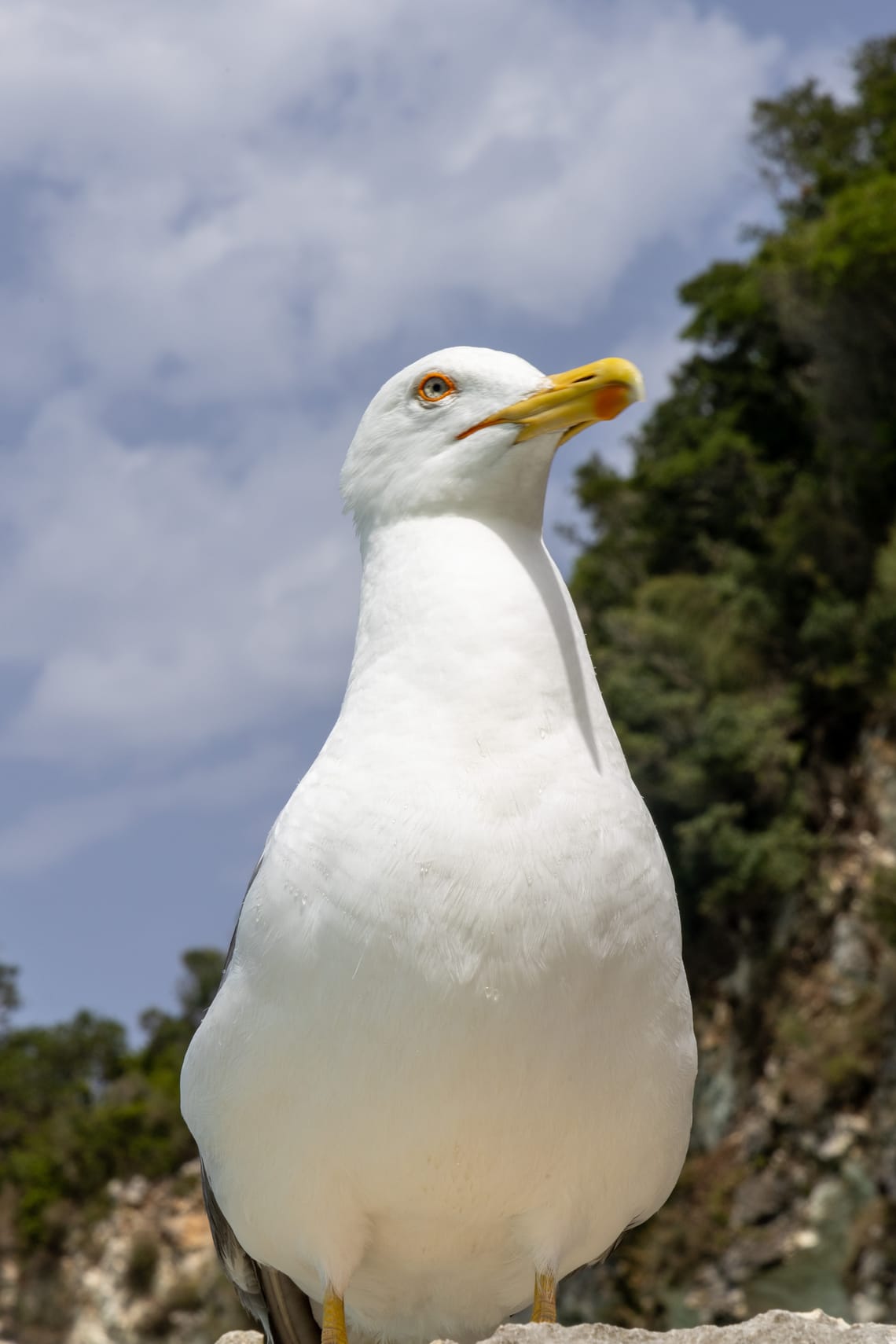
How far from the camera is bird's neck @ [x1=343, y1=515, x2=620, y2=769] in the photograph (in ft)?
11.6

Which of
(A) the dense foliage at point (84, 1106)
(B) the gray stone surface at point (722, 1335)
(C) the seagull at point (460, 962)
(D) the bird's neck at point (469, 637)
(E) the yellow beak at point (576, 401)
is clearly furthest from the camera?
(A) the dense foliage at point (84, 1106)

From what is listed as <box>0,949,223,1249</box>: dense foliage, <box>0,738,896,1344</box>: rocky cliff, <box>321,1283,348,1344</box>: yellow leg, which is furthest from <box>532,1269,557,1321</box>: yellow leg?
<box>0,949,223,1249</box>: dense foliage

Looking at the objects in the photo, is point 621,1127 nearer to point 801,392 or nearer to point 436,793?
point 436,793

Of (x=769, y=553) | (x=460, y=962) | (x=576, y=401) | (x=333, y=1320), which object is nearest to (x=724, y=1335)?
(x=460, y=962)

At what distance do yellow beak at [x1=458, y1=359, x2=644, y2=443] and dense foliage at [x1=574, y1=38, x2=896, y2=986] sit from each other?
60.9 ft

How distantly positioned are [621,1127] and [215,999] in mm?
1098

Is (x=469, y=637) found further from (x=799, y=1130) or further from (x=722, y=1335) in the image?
(x=799, y=1130)

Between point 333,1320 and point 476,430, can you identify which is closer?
point 333,1320

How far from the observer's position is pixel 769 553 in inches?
1058

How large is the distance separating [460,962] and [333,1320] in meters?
1.09

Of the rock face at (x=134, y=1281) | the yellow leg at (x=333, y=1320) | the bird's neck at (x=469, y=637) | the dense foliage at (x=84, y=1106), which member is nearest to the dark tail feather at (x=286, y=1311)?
the yellow leg at (x=333, y=1320)

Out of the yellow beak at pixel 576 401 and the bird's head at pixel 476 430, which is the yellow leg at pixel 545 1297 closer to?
the bird's head at pixel 476 430

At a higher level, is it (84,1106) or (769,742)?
Result: (84,1106)

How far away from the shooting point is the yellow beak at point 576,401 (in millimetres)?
3717
